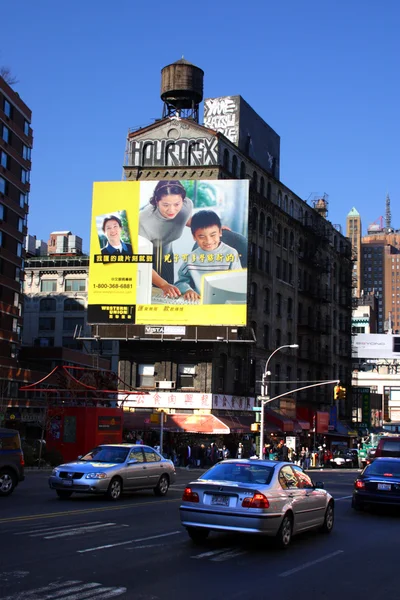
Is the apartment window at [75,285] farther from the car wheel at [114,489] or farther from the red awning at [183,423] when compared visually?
the car wheel at [114,489]

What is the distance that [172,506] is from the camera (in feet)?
65.5

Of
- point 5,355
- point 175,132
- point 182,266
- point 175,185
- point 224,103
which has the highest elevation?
point 224,103

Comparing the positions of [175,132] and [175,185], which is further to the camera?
[175,132]

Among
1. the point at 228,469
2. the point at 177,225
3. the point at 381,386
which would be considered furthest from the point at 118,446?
the point at 381,386

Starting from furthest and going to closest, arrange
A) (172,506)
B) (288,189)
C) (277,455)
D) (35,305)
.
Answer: (35,305) → (288,189) → (277,455) → (172,506)

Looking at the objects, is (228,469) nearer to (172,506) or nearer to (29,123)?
(172,506)

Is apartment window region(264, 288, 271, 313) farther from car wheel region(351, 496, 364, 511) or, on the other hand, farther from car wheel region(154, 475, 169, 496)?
car wheel region(351, 496, 364, 511)

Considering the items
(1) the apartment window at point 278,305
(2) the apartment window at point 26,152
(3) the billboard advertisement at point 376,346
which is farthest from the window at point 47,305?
(3) the billboard advertisement at point 376,346

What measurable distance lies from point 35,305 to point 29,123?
25.6 m

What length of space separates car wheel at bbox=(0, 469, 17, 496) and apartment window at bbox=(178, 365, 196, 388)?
34485 mm

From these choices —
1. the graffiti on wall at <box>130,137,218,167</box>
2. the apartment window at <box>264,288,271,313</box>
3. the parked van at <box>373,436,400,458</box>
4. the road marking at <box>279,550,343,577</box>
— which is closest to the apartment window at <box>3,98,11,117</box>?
the graffiti on wall at <box>130,137,218,167</box>

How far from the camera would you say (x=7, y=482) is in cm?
2105

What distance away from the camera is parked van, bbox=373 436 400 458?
97.1 feet

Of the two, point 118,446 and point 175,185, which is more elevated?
point 175,185
